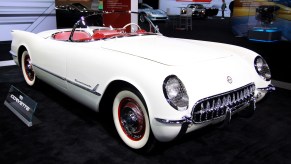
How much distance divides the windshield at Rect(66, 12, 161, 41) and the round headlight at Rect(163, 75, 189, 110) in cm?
127

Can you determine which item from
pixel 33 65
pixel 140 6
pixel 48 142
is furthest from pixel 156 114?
pixel 140 6

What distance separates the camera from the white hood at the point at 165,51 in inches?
87.0

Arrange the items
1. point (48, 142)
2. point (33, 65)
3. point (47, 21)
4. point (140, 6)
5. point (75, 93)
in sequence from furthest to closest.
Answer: point (140, 6) < point (47, 21) < point (33, 65) < point (75, 93) < point (48, 142)

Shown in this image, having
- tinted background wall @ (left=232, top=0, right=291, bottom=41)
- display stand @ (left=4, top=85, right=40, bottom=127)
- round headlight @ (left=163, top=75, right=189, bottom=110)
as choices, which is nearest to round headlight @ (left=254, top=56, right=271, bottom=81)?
round headlight @ (left=163, top=75, right=189, bottom=110)

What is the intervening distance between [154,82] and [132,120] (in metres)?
0.50

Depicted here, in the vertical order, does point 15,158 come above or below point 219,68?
below

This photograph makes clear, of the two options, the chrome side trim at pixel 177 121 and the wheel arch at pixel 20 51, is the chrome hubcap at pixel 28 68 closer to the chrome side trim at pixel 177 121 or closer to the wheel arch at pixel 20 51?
the wheel arch at pixel 20 51

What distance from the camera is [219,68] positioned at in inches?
88.2

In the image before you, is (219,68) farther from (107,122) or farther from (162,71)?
(107,122)

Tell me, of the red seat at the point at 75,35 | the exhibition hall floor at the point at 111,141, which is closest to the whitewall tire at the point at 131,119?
the exhibition hall floor at the point at 111,141

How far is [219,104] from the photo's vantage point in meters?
2.09

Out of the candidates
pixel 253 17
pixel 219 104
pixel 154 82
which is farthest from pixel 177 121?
pixel 253 17

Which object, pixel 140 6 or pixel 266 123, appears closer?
pixel 266 123

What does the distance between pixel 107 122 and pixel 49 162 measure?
2.79 feet
